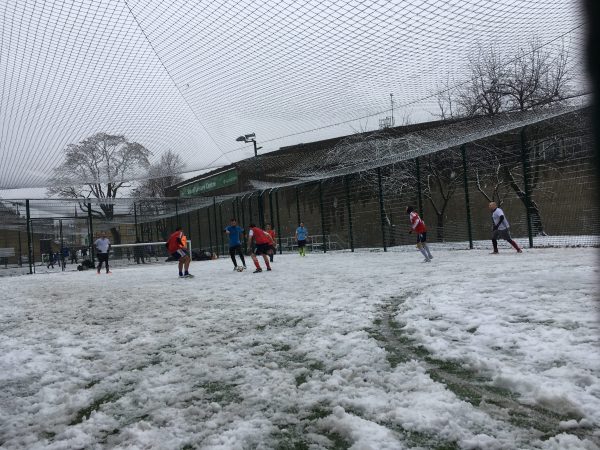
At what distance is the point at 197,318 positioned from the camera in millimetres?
4801

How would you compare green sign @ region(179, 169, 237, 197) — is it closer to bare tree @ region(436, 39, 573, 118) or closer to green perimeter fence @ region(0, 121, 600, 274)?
green perimeter fence @ region(0, 121, 600, 274)

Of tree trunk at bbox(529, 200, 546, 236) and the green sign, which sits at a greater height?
the green sign

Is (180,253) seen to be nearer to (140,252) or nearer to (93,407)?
(93,407)

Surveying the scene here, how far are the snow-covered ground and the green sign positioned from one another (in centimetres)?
2423

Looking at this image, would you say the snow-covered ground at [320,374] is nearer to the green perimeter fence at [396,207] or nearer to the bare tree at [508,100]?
the green perimeter fence at [396,207]

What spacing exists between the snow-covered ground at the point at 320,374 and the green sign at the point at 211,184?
24.2m

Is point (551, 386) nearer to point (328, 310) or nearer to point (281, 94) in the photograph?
point (328, 310)

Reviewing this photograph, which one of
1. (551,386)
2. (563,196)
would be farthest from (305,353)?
(563,196)

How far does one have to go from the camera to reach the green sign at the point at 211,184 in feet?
98.6

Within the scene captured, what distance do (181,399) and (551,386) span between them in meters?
2.11

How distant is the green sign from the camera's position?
30044mm

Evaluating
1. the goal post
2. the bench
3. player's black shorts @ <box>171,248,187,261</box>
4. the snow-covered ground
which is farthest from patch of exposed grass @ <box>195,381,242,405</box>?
the bench

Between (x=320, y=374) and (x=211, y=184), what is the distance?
31.1 m

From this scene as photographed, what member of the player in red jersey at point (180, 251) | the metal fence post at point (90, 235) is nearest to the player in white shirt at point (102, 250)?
the player in red jersey at point (180, 251)
